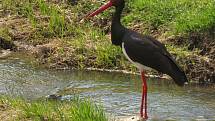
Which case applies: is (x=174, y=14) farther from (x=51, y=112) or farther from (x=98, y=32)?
(x=51, y=112)

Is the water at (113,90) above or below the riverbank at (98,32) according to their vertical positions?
below

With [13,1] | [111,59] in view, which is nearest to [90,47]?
[111,59]

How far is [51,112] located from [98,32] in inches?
167

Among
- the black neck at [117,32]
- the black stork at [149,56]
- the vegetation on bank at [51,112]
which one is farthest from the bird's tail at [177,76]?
the vegetation on bank at [51,112]

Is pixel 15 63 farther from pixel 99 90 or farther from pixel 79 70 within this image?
pixel 99 90

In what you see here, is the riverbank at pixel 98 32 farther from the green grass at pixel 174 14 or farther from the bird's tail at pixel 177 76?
the bird's tail at pixel 177 76

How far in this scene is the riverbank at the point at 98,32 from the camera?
9.20 meters

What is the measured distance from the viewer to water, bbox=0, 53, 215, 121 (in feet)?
24.0

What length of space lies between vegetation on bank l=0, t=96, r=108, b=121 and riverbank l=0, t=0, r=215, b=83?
2.94 meters

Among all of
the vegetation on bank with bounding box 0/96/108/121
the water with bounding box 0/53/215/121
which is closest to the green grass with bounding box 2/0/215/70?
the water with bounding box 0/53/215/121

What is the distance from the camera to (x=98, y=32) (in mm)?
10344

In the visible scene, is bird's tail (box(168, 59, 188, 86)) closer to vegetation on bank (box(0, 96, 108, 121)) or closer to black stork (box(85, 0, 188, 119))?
black stork (box(85, 0, 188, 119))

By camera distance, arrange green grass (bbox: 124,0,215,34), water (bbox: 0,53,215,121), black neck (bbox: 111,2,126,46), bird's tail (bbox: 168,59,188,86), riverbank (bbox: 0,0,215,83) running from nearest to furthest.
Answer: bird's tail (bbox: 168,59,188,86), water (bbox: 0,53,215,121), black neck (bbox: 111,2,126,46), riverbank (bbox: 0,0,215,83), green grass (bbox: 124,0,215,34)

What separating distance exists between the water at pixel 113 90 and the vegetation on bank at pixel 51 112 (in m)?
0.97
